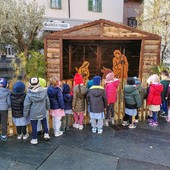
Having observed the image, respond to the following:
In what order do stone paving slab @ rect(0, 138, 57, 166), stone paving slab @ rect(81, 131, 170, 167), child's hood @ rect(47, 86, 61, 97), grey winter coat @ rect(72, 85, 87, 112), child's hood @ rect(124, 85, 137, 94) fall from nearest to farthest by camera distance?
stone paving slab @ rect(0, 138, 57, 166) → stone paving slab @ rect(81, 131, 170, 167) → child's hood @ rect(47, 86, 61, 97) → grey winter coat @ rect(72, 85, 87, 112) → child's hood @ rect(124, 85, 137, 94)

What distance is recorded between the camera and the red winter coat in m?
5.83

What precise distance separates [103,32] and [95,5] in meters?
12.9

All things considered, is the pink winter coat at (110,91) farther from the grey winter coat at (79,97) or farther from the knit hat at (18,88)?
the knit hat at (18,88)

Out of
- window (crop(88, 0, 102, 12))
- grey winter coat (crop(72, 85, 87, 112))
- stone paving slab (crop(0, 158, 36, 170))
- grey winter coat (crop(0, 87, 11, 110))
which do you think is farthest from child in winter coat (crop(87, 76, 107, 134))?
window (crop(88, 0, 102, 12))

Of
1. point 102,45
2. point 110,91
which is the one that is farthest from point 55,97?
point 102,45

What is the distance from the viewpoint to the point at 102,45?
9945 millimetres

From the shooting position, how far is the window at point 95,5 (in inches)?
767

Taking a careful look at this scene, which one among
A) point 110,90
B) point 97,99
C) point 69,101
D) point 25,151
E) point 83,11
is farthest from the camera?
point 83,11

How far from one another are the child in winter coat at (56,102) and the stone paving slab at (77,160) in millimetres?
768

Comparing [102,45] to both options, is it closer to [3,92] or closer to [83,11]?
[3,92]

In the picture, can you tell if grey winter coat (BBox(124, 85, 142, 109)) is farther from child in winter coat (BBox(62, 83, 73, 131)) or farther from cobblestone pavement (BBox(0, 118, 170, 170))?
child in winter coat (BBox(62, 83, 73, 131))

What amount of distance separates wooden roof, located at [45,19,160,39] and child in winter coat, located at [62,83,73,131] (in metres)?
Answer: 3.52

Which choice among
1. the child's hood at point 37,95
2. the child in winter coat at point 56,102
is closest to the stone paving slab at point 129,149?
the child in winter coat at point 56,102

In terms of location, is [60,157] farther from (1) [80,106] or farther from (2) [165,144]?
(2) [165,144]
